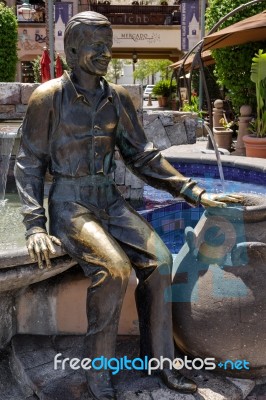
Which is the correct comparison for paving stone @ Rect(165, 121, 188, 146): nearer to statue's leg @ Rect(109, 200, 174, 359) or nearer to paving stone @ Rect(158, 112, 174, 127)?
paving stone @ Rect(158, 112, 174, 127)

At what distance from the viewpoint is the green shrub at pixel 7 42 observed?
13.0 meters

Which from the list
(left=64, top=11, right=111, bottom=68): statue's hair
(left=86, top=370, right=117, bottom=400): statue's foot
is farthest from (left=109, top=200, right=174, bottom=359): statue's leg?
(left=64, top=11, right=111, bottom=68): statue's hair

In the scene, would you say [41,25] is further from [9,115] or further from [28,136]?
[28,136]

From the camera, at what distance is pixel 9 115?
623 centimetres

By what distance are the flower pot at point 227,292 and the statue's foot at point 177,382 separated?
176 millimetres

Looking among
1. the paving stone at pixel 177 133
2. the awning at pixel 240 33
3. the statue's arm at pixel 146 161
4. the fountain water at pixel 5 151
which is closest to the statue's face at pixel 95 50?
the statue's arm at pixel 146 161

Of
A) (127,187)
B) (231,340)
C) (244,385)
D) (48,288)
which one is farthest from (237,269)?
(127,187)

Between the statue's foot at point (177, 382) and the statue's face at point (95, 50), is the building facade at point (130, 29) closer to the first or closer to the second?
the statue's face at point (95, 50)

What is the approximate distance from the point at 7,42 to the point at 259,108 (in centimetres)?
658

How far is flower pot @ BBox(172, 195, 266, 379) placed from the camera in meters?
2.47

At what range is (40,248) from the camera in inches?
89.8

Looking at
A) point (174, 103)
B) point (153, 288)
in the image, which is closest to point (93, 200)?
point (153, 288)

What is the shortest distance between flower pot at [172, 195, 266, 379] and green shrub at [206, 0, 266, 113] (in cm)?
928

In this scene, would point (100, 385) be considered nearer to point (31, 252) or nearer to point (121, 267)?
point (121, 267)
